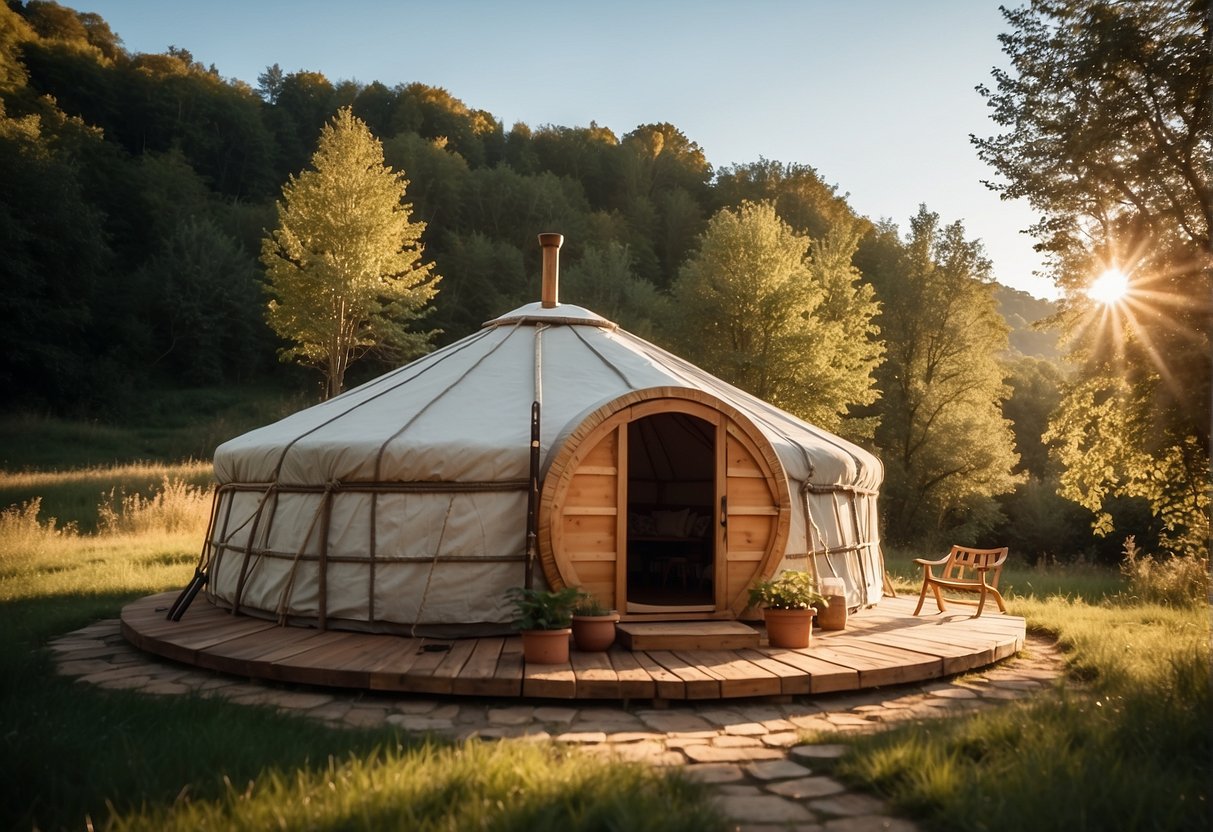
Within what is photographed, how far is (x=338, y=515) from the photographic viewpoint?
5.45 meters

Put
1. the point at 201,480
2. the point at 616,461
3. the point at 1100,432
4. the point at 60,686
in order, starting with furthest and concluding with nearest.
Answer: the point at 201,480 → the point at 1100,432 → the point at 616,461 → the point at 60,686

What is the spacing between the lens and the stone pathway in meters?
2.92

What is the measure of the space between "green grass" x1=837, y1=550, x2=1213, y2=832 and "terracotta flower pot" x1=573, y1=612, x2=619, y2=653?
5.95 feet

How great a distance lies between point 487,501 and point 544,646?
1.14m

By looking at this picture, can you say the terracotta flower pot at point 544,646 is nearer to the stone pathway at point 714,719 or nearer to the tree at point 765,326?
the stone pathway at point 714,719

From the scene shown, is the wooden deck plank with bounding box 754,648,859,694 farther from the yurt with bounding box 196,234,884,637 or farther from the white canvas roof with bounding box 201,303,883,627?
the white canvas roof with bounding box 201,303,883,627

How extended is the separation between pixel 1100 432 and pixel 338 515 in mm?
8470

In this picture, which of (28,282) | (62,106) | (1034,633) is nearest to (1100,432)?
(1034,633)

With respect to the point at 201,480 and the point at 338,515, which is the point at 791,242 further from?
the point at 338,515

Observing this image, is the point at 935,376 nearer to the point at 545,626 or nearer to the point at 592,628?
the point at 592,628

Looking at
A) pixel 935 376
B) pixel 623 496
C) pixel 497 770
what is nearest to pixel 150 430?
pixel 623 496

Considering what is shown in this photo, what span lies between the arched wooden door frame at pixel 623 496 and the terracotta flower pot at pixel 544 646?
691 millimetres

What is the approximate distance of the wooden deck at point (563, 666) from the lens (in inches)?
166

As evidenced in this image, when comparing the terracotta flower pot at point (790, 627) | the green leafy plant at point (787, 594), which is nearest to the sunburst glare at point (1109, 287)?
the green leafy plant at point (787, 594)
